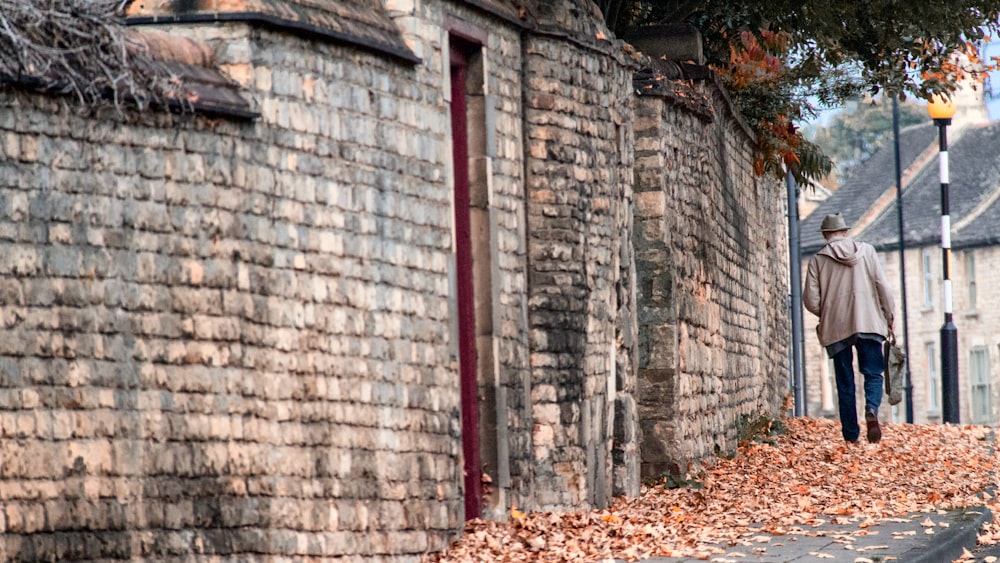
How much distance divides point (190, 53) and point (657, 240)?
6.17 metres

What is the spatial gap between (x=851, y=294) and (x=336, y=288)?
240 inches

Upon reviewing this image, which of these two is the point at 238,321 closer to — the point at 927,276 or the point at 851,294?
the point at 851,294

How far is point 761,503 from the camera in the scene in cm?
1222

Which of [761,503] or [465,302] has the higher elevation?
[465,302]

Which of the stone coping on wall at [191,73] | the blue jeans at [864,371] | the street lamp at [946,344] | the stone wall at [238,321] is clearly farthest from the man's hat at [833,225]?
the street lamp at [946,344]

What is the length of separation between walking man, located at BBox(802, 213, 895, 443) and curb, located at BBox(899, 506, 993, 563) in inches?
111

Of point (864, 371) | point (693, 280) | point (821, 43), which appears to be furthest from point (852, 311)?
point (821, 43)

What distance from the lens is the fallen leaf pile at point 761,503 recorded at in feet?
33.0

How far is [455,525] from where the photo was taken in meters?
10.3

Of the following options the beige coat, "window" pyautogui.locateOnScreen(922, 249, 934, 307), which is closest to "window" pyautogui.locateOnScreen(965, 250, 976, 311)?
"window" pyautogui.locateOnScreen(922, 249, 934, 307)

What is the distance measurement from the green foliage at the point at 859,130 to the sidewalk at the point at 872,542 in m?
52.2

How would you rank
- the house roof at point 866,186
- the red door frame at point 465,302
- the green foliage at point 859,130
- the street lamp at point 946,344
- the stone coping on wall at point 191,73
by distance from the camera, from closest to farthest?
the stone coping on wall at point 191,73
the red door frame at point 465,302
the street lamp at point 946,344
the house roof at point 866,186
the green foliage at point 859,130

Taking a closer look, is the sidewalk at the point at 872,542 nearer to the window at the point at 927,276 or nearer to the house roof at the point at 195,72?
the house roof at the point at 195,72

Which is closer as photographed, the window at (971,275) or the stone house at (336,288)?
the stone house at (336,288)
